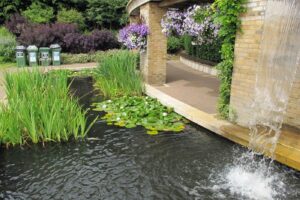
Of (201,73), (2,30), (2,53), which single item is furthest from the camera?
(2,30)

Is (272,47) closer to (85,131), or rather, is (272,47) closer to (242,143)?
(242,143)

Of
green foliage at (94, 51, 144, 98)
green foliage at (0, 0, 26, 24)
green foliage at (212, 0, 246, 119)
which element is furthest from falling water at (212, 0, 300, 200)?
green foliage at (0, 0, 26, 24)

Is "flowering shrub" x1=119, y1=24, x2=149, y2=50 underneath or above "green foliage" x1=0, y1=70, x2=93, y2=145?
above

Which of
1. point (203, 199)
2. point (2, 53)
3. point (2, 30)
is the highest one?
point (2, 30)

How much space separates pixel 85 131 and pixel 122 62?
2739 mm

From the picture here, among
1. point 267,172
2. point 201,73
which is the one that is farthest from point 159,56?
point 267,172

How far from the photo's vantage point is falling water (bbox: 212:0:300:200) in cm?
402

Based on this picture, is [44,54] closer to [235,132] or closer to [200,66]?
[200,66]

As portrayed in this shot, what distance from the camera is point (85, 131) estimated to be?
225 inches

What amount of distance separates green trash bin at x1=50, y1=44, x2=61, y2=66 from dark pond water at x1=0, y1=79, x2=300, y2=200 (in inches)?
349

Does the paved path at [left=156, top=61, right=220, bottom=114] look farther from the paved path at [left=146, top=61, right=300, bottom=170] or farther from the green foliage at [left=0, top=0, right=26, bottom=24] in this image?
the green foliage at [left=0, top=0, right=26, bottom=24]

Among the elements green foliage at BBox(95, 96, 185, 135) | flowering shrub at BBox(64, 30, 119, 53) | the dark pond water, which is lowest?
the dark pond water

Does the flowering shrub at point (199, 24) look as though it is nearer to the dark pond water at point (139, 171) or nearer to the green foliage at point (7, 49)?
the dark pond water at point (139, 171)

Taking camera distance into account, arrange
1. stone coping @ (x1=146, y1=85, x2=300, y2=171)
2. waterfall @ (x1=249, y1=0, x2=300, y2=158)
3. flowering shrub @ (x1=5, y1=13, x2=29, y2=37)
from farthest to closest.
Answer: flowering shrub @ (x1=5, y1=13, x2=29, y2=37) < waterfall @ (x1=249, y1=0, x2=300, y2=158) < stone coping @ (x1=146, y1=85, x2=300, y2=171)
